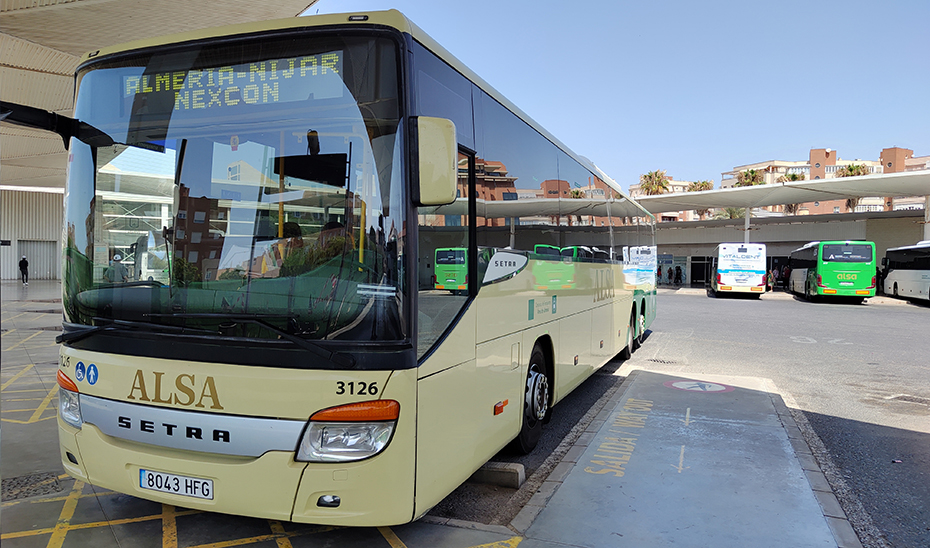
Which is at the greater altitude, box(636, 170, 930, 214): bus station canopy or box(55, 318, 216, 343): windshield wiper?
box(636, 170, 930, 214): bus station canopy

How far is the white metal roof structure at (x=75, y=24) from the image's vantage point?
11750 millimetres

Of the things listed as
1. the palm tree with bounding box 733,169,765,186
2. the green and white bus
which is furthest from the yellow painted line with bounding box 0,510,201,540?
the palm tree with bounding box 733,169,765,186

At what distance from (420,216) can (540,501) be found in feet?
7.75

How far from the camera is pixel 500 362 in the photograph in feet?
15.4

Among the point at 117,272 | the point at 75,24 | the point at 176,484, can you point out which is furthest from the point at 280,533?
the point at 75,24

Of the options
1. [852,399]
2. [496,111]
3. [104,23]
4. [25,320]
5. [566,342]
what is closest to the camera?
[496,111]

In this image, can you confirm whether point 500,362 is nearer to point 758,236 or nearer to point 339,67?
point 339,67

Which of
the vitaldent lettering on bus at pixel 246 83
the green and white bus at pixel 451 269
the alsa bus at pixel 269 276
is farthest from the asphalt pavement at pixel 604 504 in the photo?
the vitaldent lettering on bus at pixel 246 83

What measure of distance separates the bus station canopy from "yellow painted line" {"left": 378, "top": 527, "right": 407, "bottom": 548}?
32.7 metres

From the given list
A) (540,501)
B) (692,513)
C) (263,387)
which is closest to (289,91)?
(263,387)

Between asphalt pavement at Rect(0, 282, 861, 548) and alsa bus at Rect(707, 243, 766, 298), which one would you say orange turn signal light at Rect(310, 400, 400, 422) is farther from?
alsa bus at Rect(707, 243, 766, 298)

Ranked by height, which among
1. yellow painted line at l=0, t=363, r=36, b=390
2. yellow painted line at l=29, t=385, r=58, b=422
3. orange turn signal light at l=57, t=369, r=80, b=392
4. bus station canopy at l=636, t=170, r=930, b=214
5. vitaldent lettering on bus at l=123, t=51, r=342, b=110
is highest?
bus station canopy at l=636, t=170, r=930, b=214

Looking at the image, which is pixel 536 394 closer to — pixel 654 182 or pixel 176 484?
pixel 176 484

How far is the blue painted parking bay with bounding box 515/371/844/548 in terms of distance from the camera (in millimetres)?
3975
